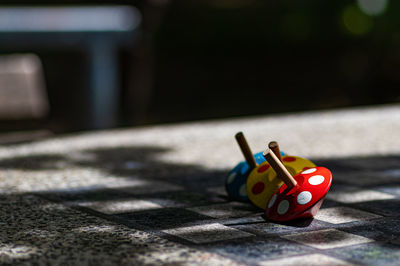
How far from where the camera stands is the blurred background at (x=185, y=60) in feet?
23.6

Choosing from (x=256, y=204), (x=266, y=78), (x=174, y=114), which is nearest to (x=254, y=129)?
(x=256, y=204)

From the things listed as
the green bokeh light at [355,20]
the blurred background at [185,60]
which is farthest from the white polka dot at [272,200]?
the green bokeh light at [355,20]

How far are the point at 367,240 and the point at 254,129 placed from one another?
3319mm

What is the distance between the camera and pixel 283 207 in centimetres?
313

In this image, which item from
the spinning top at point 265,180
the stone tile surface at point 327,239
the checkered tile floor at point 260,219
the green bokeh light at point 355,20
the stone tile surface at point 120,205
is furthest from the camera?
the green bokeh light at point 355,20

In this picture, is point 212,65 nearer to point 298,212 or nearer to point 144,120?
point 144,120

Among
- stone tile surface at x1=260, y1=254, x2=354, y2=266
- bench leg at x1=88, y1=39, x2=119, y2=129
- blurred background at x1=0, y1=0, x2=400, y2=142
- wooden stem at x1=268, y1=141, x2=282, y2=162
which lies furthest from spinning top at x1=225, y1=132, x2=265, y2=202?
bench leg at x1=88, y1=39, x2=119, y2=129

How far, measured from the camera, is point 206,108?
1057cm

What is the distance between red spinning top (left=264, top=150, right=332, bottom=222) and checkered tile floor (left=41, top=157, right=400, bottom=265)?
57 millimetres

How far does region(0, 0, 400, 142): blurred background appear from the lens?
7188 mm

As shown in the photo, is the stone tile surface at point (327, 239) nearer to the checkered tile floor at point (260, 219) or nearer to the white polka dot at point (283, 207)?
the checkered tile floor at point (260, 219)

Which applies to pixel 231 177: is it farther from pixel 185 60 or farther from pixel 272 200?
pixel 185 60

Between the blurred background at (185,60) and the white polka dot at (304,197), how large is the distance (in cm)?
354

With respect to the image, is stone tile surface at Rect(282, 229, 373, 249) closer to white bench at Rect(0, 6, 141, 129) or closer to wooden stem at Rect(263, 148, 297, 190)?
wooden stem at Rect(263, 148, 297, 190)
